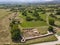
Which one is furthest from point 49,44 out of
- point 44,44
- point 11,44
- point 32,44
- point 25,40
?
point 11,44

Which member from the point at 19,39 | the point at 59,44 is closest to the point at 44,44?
the point at 59,44

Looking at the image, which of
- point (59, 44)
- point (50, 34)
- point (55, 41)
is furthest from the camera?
point (50, 34)

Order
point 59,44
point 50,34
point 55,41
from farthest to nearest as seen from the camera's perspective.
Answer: point 50,34, point 55,41, point 59,44

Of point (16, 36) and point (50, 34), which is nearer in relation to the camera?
point (16, 36)

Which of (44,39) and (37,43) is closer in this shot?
(37,43)

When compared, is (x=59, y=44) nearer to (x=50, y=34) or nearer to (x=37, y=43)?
(x=37, y=43)

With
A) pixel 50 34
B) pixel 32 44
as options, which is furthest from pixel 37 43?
pixel 50 34

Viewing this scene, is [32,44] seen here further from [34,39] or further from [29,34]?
[29,34]
